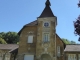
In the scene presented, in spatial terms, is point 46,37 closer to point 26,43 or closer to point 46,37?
point 46,37

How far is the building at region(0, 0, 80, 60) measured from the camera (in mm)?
28420

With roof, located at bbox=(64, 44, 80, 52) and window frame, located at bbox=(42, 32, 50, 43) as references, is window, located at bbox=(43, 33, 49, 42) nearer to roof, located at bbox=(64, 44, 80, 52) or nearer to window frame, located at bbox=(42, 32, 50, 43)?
window frame, located at bbox=(42, 32, 50, 43)

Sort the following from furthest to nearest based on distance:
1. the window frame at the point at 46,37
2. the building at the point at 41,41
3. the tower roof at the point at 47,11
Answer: the tower roof at the point at 47,11, the window frame at the point at 46,37, the building at the point at 41,41

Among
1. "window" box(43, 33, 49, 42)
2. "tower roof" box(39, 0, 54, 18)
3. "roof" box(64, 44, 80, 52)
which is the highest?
"tower roof" box(39, 0, 54, 18)

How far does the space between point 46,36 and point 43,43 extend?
1.45 metres

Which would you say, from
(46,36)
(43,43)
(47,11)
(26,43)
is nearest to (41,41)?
(43,43)

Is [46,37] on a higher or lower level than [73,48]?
higher

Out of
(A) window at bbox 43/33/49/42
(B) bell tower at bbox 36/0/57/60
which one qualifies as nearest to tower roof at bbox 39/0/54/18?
(B) bell tower at bbox 36/0/57/60

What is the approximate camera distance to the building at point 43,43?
2842 centimetres

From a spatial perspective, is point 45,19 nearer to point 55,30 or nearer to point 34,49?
point 55,30

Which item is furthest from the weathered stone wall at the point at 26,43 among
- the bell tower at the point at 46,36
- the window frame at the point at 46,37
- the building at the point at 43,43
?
the window frame at the point at 46,37

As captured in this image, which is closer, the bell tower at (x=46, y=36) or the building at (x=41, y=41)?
the bell tower at (x=46, y=36)

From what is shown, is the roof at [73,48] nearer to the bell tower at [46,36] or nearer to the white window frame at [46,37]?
the bell tower at [46,36]

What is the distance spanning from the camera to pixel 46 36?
95.9 feet
